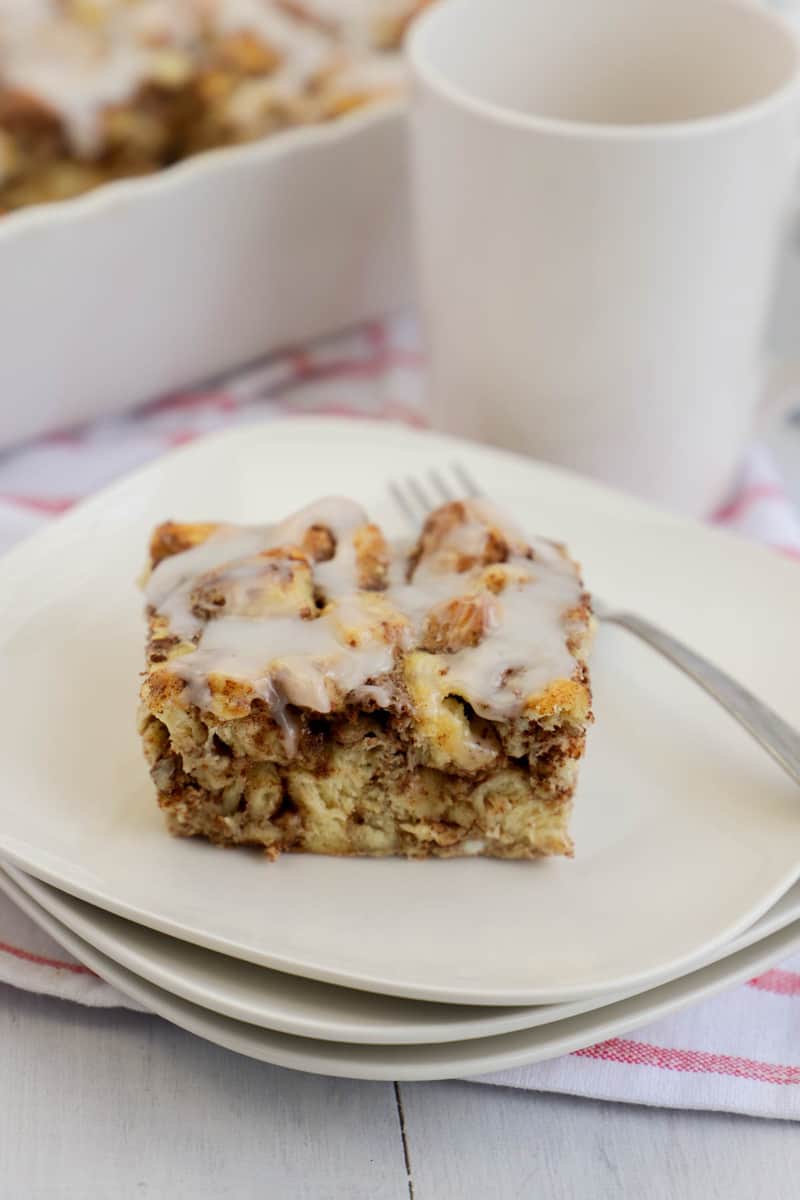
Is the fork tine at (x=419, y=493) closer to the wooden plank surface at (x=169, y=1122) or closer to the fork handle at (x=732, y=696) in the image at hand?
the fork handle at (x=732, y=696)

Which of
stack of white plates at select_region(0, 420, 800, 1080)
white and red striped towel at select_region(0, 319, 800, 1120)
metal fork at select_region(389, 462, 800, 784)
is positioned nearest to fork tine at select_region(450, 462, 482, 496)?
metal fork at select_region(389, 462, 800, 784)

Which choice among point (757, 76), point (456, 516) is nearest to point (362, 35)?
point (757, 76)

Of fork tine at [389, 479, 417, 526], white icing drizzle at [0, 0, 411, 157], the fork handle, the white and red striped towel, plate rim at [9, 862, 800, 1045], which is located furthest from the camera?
white icing drizzle at [0, 0, 411, 157]

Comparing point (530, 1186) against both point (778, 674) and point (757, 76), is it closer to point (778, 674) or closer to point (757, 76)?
point (778, 674)

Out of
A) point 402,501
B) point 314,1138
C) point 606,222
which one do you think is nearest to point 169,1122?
point 314,1138

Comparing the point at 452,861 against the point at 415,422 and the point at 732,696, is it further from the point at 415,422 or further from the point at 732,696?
the point at 415,422

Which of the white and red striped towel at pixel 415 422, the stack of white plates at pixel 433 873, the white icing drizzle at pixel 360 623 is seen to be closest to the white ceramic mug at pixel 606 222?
the white and red striped towel at pixel 415 422

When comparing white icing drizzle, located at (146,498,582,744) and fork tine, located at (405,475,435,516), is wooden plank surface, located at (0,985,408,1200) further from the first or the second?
fork tine, located at (405,475,435,516)
